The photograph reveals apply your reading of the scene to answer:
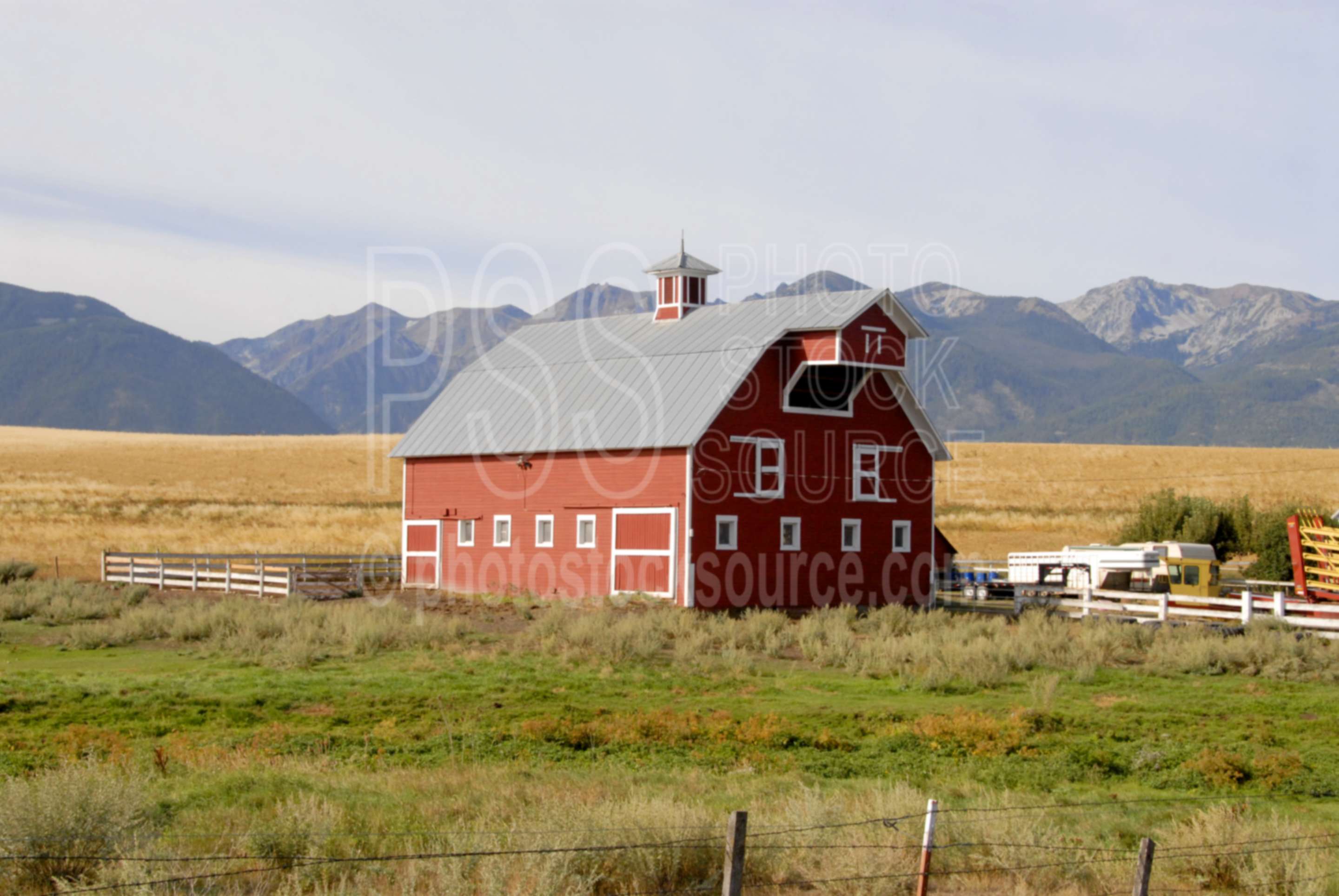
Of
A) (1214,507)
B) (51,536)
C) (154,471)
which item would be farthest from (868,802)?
(154,471)

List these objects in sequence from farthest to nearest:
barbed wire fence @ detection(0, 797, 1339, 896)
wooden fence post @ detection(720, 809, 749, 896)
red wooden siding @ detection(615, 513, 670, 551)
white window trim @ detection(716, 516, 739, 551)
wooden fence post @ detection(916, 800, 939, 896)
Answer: white window trim @ detection(716, 516, 739, 551) → red wooden siding @ detection(615, 513, 670, 551) → wooden fence post @ detection(916, 800, 939, 896) → barbed wire fence @ detection(0, 797, 1339, 896) → wooden fence post @ detection(720, 809, 749, 896)

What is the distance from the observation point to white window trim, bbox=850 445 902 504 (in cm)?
4119

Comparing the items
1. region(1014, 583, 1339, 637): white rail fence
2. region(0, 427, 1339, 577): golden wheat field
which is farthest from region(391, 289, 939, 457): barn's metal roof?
region(0, 427, 1339, 577): golden wheat field

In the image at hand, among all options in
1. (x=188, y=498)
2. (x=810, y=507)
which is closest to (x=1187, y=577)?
(x=810, y=507)

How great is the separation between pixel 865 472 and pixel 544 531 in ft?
30.7

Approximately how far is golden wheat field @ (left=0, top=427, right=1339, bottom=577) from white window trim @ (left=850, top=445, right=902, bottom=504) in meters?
24.3

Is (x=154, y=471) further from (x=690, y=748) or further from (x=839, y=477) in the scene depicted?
(x=690, y=748)

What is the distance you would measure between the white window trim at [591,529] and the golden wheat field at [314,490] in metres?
21.7

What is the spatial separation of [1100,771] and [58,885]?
12.0 meters

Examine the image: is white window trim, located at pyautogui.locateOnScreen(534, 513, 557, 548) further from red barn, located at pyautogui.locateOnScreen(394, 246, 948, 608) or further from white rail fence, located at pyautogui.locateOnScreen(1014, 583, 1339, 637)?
white rail fence, located at pyautogui.locateOnScreen(1014, 583, 1339, 637)

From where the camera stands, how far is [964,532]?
72.1 m

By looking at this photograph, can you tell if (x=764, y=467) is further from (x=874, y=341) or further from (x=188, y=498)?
(x=188, y=498)

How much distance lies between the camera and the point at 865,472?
137 ft

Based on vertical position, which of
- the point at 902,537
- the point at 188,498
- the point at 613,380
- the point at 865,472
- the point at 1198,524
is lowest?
the point at 902,537
